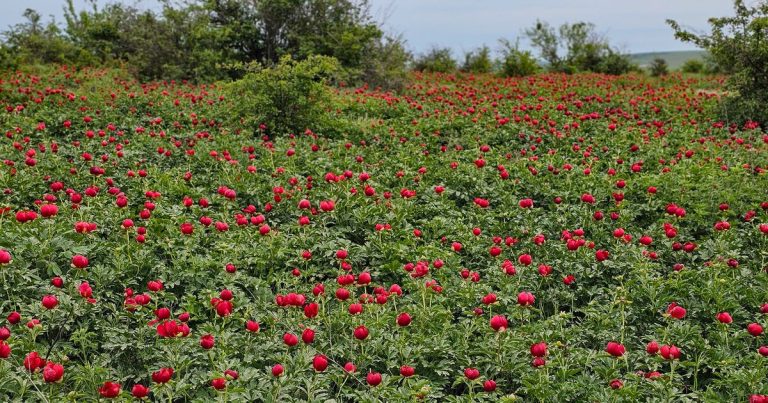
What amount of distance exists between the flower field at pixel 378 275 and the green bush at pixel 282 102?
155 centimetres

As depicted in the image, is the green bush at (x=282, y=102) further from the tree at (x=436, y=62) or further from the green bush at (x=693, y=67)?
the green bush at (x=693, y=67)

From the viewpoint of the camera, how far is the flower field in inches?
118

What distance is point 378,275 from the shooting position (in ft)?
14.7

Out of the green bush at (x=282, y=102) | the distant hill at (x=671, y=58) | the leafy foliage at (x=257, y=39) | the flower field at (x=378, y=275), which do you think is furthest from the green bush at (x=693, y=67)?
the green bush at (x=282, y=102)

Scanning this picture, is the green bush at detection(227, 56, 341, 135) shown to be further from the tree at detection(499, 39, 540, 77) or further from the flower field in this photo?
the tree at detection(499, 39, 540, 77)

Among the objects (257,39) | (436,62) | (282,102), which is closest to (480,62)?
(436,62)

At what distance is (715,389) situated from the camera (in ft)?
10.7

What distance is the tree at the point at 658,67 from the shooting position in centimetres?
2525

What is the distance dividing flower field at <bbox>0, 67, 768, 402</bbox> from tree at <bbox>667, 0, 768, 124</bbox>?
3129mm

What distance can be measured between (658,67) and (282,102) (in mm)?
20586

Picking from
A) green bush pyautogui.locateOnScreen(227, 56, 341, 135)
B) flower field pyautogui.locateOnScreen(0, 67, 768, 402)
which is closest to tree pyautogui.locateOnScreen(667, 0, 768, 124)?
flower field pyautogui.locateOnScreen(0, 67, 768, 402)

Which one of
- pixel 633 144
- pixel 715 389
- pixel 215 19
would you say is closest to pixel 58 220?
pixel 715 389

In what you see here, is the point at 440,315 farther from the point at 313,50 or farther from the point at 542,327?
the point at 313,50

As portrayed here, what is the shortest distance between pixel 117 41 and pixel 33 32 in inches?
133
